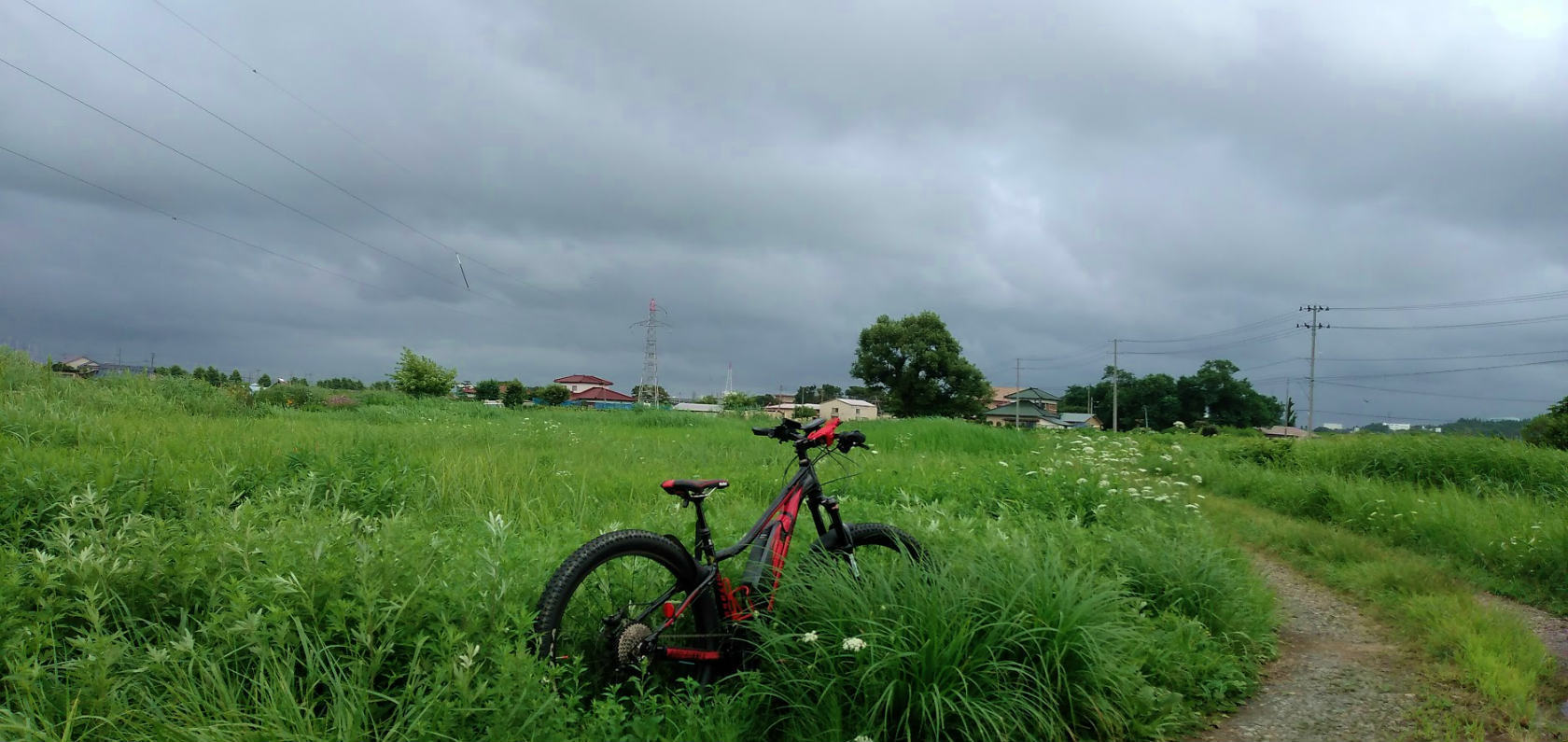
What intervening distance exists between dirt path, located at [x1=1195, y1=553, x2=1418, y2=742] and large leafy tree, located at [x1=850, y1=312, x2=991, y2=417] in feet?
172

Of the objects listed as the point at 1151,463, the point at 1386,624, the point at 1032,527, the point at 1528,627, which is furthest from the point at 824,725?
the point at 1151,463

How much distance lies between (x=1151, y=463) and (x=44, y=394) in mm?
17973

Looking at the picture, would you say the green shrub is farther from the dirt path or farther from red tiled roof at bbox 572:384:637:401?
red tiled roof at bbox 572:384:637:401

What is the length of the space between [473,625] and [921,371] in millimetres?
57311

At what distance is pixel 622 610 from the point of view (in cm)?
322

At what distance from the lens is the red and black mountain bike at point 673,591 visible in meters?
3.10

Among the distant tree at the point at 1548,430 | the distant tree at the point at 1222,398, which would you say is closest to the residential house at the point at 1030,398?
the distant tree at the point at 1222,398

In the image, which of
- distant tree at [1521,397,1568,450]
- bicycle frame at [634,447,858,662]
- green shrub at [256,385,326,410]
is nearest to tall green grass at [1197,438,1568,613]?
distant tree at [1521,397,1568,450]

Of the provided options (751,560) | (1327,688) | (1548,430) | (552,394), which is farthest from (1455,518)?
(552,394)

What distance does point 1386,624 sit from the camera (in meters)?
6.06

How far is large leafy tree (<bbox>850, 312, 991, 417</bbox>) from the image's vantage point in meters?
58.5

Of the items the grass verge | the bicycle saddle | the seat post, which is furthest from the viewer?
the grass verge

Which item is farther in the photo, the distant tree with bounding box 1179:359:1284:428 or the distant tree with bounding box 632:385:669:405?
the distant tree with bounding box 1179:359:1284:428

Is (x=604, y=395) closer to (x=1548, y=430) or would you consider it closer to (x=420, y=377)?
(x=420, y=377)
